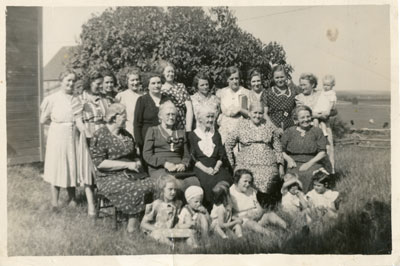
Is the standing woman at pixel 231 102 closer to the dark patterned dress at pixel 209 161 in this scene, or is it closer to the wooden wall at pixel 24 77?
the dark patterned dress at pixel 209 161

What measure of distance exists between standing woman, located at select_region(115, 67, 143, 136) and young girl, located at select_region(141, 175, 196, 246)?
1.92ft

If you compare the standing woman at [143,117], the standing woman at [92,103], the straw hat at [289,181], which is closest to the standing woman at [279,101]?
the straw hat at [289,181]

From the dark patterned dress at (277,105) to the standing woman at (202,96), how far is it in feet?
1.54

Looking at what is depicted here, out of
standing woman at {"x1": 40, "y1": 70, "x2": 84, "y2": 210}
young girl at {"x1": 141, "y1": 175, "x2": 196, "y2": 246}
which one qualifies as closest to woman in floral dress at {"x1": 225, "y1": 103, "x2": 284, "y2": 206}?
young girl at {"x1": 141, "y1": 175, "x2": 196, "y2": 246}

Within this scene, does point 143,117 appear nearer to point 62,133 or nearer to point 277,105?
point 62,133

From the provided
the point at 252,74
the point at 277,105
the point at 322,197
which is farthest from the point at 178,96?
the point at 322,197

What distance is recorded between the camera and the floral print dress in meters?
4.29

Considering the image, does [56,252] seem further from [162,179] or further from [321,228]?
[321,228]

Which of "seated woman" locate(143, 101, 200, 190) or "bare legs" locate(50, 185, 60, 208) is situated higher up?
"seated woman" locate(143, 101, 200, 190)

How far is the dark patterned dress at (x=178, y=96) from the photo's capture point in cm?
434

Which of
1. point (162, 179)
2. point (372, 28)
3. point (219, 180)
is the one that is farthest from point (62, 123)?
point (372, 28)

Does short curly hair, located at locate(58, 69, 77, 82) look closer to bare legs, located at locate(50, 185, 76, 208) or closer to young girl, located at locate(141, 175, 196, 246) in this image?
bare legs, located at locate(50, 185, 76, 208)

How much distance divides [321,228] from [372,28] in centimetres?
194

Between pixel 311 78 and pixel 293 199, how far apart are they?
3.75 feet
